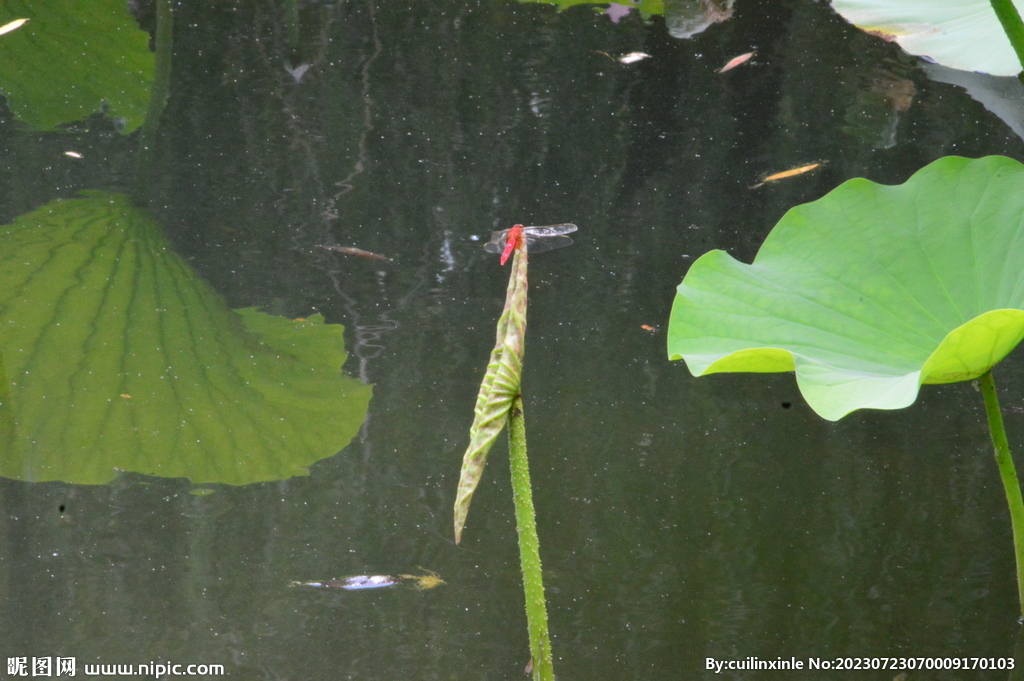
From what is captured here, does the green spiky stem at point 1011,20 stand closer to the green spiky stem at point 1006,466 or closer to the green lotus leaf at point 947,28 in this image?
the green spiky stem at point 1006,466

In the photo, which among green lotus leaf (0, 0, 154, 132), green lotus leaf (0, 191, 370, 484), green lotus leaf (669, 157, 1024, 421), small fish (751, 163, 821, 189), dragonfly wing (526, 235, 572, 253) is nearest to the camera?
dragonfly wing (526, 235, 572, 253)

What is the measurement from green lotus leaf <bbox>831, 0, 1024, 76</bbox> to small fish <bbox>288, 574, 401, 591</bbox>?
1.24 meters

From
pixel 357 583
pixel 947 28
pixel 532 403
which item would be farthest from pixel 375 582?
pixel 947 28

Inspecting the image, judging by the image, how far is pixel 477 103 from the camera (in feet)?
6.00

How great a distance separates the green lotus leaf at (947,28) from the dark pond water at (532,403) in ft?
0.61

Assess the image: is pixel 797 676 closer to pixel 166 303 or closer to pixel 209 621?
pixel 209 621

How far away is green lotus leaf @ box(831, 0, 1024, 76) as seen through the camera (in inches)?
54.9

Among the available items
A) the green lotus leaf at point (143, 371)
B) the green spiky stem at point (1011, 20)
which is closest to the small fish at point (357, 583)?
the green lotus leaf at point (143, 371)

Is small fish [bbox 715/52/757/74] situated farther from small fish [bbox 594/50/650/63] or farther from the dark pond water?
small fish [bbox 594/50/650/63]

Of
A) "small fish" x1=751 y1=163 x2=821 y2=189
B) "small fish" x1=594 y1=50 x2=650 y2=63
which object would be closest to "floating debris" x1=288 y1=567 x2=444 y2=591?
"small fish" x1=751 y1=163 x2=821 y2=189

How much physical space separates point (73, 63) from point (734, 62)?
5.02 ft

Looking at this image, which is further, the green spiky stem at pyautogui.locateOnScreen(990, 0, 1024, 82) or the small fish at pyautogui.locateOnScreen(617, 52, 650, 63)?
the small fish at pyautogui.locateOnScreen(617, 52, 650, 63)

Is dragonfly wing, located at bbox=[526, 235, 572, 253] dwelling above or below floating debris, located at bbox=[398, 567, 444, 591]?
above

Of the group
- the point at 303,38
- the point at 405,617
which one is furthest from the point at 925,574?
the point at 303,38
